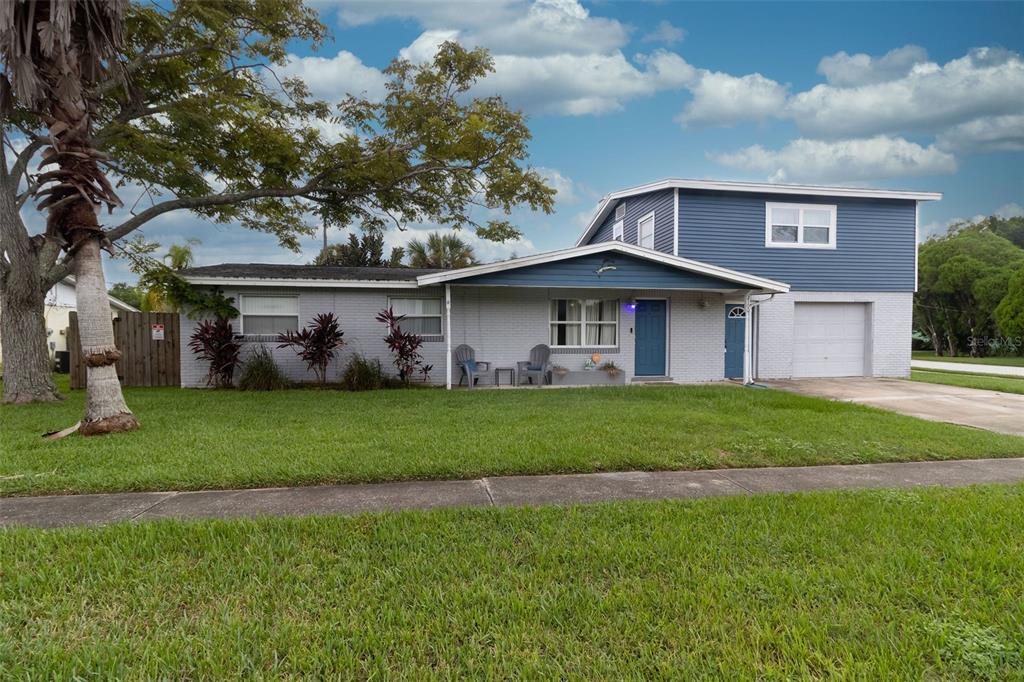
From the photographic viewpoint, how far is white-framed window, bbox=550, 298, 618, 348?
550 inches

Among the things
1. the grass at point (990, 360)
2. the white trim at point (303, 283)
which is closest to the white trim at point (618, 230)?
the white trim at point (303, 283)

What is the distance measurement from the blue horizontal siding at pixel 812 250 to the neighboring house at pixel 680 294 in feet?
0.11

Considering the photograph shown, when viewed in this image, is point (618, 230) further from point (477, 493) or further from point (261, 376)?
point (477, 493)

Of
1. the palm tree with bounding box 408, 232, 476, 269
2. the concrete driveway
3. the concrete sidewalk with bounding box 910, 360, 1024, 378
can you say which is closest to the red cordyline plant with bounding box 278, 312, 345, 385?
the concrete driveway

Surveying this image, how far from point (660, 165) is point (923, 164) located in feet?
62.3

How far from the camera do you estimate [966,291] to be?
3048 cm

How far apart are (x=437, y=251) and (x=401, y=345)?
737 inches

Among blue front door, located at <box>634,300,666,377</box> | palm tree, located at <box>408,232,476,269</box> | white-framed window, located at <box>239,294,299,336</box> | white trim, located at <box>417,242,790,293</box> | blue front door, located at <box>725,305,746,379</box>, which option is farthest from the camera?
palm tree, located at <box>408,232,476,269</box>

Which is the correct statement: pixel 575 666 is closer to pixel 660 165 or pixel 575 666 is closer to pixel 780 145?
pixel 660 165

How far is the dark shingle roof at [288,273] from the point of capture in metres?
12.6

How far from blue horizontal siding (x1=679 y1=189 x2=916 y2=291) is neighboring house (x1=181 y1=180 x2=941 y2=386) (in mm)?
33

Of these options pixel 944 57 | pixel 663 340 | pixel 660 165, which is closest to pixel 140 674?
pixel 663 340

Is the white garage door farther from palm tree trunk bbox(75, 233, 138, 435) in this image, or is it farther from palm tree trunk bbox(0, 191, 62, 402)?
palm tree trunk bbox(0, 191, 62, 402)

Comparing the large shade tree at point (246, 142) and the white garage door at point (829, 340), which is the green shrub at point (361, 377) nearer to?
the large shade tree at point (246, 142)
